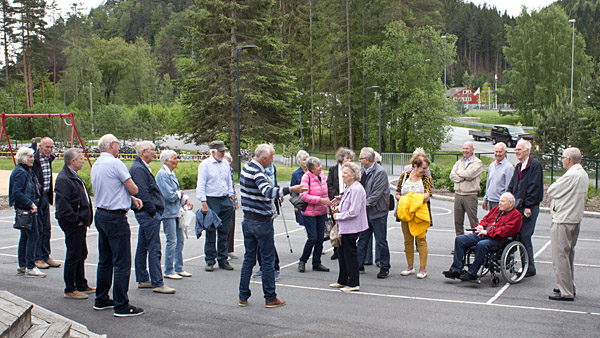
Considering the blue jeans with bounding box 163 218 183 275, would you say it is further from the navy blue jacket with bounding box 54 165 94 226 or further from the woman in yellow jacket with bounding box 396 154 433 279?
the woman in yellow jacket with bounding box 396 154 433 279

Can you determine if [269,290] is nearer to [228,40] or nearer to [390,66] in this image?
[228,40]

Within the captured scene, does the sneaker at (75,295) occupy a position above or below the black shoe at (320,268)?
above

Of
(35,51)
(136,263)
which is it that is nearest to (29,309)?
(136,263)

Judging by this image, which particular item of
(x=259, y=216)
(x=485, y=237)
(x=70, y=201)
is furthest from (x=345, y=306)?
(x=70, y=201)

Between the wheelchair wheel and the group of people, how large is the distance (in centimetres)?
21

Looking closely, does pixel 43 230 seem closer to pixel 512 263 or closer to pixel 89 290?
pixel 89 290

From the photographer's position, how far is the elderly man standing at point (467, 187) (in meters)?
10.3

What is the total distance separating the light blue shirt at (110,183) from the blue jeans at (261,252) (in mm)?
1550

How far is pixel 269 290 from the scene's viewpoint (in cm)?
712

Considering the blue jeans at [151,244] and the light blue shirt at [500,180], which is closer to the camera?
the blue jeans at [151,244]

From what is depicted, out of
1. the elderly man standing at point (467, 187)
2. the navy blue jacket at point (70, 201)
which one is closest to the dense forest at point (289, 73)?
the elderly man standing at point (467, 187)

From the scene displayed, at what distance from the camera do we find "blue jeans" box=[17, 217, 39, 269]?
881cm

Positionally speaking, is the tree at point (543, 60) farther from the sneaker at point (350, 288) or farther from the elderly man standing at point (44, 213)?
the elderly man standing at point (44, 213)

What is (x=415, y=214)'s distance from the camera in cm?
858
